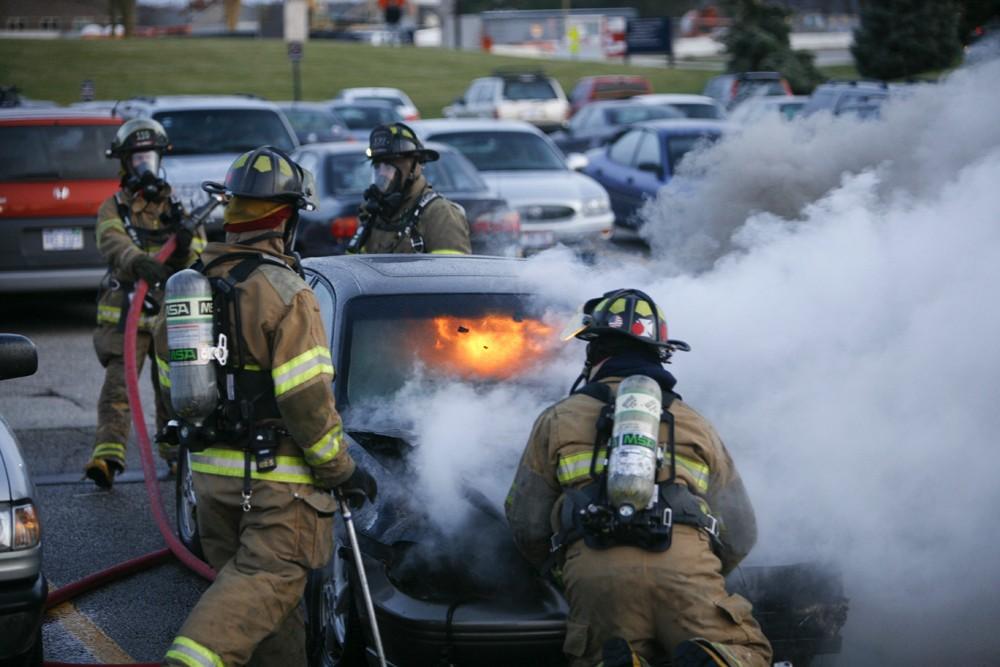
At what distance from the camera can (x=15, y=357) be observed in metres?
4.45

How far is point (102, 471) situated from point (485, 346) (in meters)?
2.80

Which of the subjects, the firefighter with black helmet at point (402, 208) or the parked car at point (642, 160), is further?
the parked car at point (642, 160)

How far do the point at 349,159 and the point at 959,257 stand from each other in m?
7.63

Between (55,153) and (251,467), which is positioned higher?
(55,153)

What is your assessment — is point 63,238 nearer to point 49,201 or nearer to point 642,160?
point 49,201

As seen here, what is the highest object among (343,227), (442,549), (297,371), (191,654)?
(297,371)

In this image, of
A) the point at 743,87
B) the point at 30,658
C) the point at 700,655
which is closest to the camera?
the point at 700,655

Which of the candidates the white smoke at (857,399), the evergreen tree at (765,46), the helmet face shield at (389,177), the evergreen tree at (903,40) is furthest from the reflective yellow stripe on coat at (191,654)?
the evergreen tree at (765,46)

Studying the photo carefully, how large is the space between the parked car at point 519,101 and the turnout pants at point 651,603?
2693cm

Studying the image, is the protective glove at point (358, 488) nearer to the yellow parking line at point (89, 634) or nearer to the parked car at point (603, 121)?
the yellow parking line at point (89, 634)

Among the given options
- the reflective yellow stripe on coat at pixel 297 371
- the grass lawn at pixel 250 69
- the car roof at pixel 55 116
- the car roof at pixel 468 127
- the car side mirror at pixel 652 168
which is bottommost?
the car side mirror at pixel 652 168

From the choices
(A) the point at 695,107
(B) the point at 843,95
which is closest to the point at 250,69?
(A) the point at 695,107

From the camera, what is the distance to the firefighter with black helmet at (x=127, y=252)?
7.04 m

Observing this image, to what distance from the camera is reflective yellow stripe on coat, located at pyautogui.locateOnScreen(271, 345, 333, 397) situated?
3.87 meters
